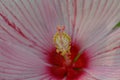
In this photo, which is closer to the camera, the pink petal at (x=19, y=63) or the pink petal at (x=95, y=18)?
the pink petal at (x=19, y=63)

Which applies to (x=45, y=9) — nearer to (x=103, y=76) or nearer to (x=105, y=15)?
(x=105, y=15)

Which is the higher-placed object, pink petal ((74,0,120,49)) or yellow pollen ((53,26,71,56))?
pink petal ((74,0,120,49))

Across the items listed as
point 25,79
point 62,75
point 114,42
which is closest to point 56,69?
point 62,75

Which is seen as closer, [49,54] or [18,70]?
[18,70]

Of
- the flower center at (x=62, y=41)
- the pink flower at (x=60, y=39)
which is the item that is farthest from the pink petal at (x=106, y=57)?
the flower center at (x=62, y=41)

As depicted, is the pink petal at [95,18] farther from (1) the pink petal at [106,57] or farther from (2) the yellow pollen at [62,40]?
(2) the yellow pollen at [62,40]

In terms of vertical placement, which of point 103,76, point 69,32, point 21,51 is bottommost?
point 103,76

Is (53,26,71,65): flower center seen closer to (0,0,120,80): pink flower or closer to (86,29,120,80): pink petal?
(0,0,120,80): pink flower

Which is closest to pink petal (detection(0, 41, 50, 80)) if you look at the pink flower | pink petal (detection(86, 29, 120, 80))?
the pink flower

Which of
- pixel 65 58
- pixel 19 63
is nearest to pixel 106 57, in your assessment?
pixel 65 58
